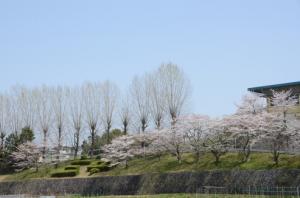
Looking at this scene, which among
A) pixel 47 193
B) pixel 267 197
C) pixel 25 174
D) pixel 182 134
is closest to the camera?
pixel 267 197

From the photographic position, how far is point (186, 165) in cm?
3419

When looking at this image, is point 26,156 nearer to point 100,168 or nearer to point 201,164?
point 100,168

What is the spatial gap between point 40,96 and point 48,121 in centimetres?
299

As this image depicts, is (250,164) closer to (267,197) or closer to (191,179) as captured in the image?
(191,179)

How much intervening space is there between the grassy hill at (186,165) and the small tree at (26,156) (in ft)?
5.16

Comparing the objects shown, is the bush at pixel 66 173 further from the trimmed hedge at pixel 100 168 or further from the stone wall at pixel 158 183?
A: the stone wall at pixel 158 183

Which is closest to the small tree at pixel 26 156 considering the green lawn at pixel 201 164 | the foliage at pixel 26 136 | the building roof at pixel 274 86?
the foliage at pixel 26 136

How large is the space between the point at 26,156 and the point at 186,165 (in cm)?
2070

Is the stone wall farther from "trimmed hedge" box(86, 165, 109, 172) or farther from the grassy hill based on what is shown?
"trimmed hedge" box(86, 165, 109, 172)

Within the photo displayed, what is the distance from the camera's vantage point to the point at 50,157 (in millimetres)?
48438

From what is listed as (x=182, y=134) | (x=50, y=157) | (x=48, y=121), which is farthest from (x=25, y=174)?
(x=182, y=134)

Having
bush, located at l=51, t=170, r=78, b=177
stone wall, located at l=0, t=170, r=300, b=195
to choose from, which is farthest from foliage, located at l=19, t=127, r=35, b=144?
bush, located at l=51, t=170, r=78, b=177

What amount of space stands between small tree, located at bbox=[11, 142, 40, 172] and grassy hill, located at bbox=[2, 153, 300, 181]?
157 centimetres

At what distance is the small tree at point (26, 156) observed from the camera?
4772 cm
